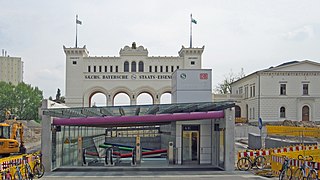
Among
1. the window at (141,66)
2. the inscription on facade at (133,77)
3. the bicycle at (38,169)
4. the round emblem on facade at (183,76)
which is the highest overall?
the window at (141,66)

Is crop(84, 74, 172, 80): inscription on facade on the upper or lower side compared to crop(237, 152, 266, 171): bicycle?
upper

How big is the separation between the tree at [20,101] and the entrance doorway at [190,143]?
7449 centimetres

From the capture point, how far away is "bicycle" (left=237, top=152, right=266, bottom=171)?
82.5 feet

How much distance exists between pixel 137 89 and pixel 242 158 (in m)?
56.6

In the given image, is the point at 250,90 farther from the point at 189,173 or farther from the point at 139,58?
the point at 189,173

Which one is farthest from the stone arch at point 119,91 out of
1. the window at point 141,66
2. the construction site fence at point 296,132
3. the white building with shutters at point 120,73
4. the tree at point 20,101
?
the construction site fence at point 296,132

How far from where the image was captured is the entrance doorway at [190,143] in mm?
28641

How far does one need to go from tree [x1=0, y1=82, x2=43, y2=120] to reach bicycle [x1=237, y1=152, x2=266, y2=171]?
78.6m

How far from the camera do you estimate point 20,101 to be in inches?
3863

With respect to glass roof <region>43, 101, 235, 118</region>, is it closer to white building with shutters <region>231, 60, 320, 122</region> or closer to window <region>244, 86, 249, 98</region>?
white building with shutters <region>231, 60, 320, 122</region>

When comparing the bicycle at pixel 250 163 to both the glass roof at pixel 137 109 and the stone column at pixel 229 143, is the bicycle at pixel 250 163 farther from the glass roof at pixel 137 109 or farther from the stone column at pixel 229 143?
the glass roof at pixel 137 109

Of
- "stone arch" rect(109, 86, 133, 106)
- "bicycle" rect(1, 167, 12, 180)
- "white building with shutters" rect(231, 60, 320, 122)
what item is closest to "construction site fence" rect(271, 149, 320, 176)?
"bicycle" rect(1, 167, 12, 180)

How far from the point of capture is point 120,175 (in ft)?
74.4

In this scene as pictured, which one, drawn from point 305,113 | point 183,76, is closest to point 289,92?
point 305,113
